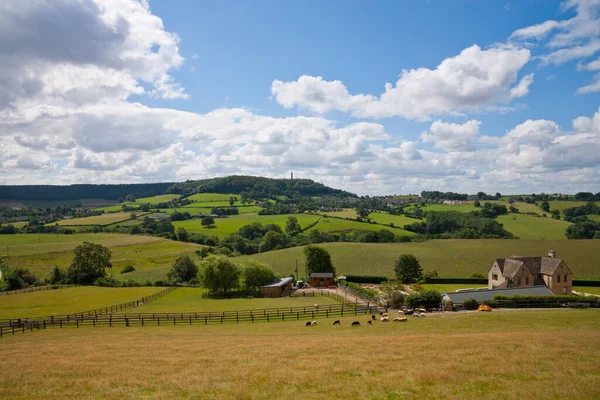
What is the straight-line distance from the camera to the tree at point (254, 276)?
183 ft

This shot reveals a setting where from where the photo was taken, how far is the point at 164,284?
66625 mm

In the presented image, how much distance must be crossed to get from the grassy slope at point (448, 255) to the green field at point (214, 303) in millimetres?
22670

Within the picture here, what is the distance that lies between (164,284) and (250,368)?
5620 cm

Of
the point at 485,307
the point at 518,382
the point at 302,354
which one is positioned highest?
the point at 518,382

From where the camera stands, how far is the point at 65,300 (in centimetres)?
4969

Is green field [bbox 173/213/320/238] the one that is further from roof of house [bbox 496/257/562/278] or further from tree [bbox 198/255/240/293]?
roof of house [bbox 496/257/562/278]

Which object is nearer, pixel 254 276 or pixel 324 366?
pixel 324 366

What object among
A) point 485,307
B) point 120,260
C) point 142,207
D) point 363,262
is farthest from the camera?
point 142,207

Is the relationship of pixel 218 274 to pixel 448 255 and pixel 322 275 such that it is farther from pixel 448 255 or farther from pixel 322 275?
pixel 448 255

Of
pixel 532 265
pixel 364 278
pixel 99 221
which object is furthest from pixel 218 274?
pixel 99 221

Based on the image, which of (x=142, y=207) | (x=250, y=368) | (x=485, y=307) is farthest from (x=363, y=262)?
(x=142, y=207)

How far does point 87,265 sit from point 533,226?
116m

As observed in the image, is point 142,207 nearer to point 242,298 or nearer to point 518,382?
point 242,298

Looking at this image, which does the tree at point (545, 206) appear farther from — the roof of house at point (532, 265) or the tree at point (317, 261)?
the tree at point (317, 261)
